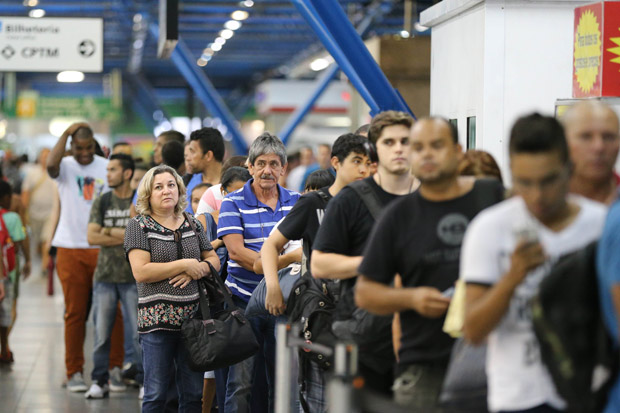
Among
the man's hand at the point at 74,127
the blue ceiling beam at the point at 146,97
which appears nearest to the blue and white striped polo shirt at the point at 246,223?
the man's hand at the point at 74,127

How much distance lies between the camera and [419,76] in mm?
10328

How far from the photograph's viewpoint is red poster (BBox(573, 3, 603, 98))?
5.55 m

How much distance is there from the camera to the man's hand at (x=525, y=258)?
2900 mm

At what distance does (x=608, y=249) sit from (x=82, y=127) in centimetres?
653

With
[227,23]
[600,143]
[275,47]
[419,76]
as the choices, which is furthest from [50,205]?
[275,47]

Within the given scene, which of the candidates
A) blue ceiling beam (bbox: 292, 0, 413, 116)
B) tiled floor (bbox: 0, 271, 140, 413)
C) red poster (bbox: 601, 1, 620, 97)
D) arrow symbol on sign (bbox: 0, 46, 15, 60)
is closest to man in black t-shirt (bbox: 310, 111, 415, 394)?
red poster (bbox: 601, 1, 620, 97)

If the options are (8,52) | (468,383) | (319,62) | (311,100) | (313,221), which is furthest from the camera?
(319,62)

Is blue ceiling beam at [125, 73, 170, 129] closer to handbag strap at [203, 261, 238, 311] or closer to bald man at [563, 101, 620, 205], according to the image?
handbag strap at [203, 261, 238, 311]

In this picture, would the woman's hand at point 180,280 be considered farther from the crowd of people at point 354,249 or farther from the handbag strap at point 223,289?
the handbag strap at point 223,289

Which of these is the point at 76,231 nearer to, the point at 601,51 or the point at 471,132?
the point at 471,132

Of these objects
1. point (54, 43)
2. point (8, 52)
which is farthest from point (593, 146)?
point (54, 43)

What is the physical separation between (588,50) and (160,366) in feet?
9.71

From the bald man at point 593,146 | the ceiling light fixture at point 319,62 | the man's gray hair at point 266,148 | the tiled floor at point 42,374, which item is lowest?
the tiled floor at point 42,374

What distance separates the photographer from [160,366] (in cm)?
598
